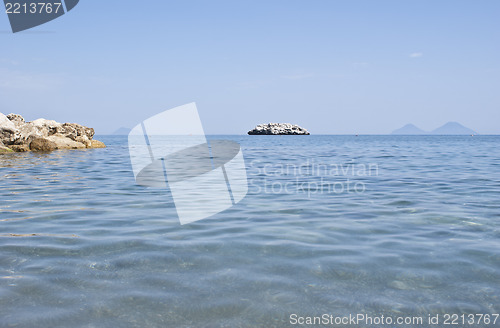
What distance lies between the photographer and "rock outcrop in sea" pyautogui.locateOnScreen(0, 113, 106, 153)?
2667 centimetres

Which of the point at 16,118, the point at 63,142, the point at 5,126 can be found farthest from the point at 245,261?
the point at 16,118

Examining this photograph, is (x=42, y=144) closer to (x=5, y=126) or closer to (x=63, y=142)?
(x=63, y=142)

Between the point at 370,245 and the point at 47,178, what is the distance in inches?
464

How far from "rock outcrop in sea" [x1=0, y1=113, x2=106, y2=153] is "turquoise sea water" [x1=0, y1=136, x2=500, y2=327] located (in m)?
21.7

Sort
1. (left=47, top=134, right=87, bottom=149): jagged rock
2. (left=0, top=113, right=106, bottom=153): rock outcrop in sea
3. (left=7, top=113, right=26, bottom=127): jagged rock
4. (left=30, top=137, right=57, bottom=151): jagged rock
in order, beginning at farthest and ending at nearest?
(left=7, top=113, right=26, bottom=127): jagged rock → (left=47, top=134, right=87, bottom=149): jagged rock → (left=30, top=137, right=57, bottom=151): jagged rock → (left=0, top=113, right=106, bottom=153): rock outcrop in sea

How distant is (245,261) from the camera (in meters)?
4.53

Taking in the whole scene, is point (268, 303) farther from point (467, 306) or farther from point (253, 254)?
point (467, 306)

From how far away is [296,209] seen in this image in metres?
7.75

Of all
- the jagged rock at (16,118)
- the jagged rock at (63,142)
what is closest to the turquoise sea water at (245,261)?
the jagged rock at (63,142)

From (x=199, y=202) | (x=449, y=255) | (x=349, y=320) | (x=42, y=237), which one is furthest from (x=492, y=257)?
(x=42, y=237)

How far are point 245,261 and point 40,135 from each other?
31.2 meters

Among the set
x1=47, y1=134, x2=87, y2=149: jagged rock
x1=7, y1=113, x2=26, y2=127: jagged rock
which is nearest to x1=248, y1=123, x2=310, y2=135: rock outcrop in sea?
x1=47, y1=134, x2=87, y2=149: jagged rock

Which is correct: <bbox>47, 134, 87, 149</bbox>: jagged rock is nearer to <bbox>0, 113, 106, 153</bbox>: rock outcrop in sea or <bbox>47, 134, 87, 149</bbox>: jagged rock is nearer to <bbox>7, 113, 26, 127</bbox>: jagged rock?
<bbox>0, 113, 106, 153</bbox>: rock outcrop in sea

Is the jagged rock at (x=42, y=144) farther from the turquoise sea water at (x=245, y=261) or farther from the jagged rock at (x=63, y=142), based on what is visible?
the turquoise sea water at (x=245, y=261)
